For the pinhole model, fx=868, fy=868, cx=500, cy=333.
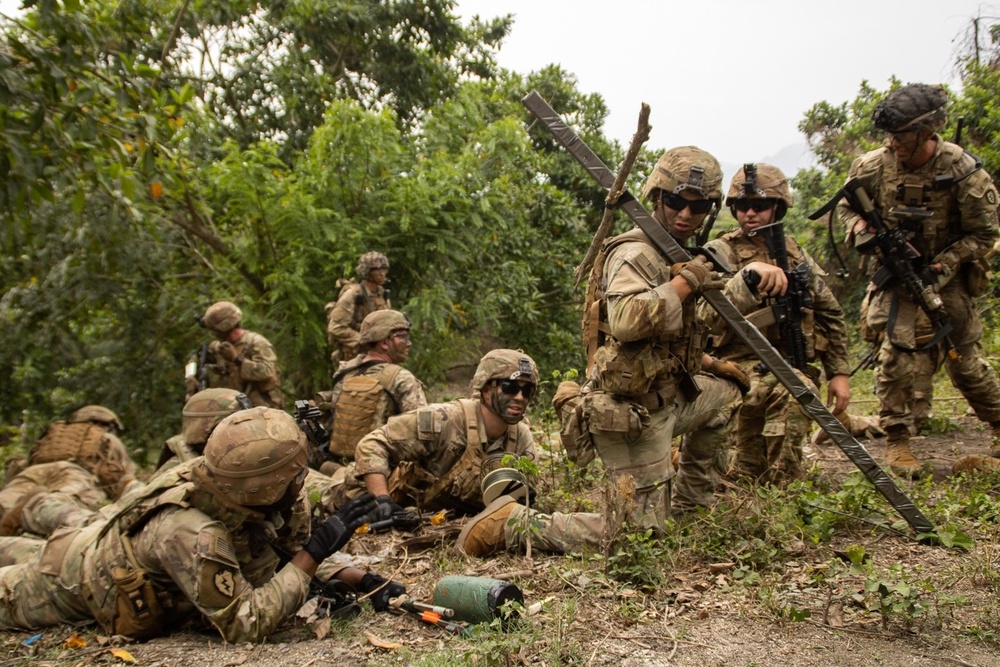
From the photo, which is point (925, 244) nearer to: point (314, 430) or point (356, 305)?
point (314, 430)

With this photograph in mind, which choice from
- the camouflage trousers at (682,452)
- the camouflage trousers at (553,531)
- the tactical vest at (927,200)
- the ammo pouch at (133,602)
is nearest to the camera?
the ammo pouch at (133,602)

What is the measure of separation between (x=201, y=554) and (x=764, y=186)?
353 cm

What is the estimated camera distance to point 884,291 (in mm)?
5633

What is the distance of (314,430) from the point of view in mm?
6410

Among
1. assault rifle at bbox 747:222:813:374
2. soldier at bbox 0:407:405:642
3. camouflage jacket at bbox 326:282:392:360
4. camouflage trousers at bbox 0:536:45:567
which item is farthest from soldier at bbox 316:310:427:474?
assault rifle at bbox 747:222:813:374

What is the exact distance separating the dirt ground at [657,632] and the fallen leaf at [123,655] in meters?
0.02

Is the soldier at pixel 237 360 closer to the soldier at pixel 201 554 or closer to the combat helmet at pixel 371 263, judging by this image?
A: the combat helmet at pixel 371 263

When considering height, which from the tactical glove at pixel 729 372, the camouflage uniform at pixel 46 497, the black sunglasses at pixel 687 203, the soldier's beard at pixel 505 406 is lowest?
the camouflage uniform at pixel 46 497

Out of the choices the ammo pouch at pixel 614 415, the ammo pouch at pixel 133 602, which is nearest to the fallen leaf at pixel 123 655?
the ammo pouch at pixel 133 602

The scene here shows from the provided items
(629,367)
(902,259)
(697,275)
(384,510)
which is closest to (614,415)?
(629,367)

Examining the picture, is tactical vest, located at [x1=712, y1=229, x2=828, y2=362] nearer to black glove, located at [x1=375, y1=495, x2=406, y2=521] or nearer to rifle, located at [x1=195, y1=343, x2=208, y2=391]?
black glove, located at [x1=375, y1=495, x2=406, y2=521]

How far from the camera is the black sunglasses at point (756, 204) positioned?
4.98 meters

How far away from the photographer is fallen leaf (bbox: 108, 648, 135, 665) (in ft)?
11.6

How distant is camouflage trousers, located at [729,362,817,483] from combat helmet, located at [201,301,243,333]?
4836mm
